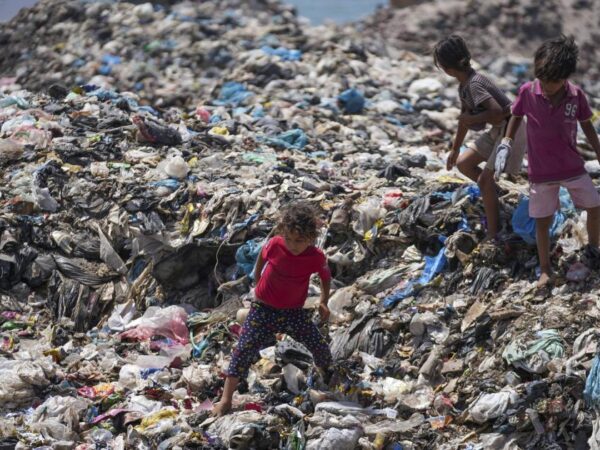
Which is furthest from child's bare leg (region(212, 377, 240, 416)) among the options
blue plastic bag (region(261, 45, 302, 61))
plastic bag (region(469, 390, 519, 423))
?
blue plastic bag (region(261, 45, 302, 61))

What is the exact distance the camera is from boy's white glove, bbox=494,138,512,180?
4805 mm

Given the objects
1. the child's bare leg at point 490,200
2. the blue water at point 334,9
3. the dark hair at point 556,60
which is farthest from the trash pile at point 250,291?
the blue water at point 334,9

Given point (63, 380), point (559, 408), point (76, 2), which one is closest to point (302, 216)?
point (559, 408)

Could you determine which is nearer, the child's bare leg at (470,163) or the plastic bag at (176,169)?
the child's bare leg at (470,163)

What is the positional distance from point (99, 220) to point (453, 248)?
265 cm

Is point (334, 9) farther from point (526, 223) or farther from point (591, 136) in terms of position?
point (591, 136)

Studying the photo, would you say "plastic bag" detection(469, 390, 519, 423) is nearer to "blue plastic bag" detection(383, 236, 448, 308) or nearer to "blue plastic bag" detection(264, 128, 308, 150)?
"blue plastic bag" detection(383, 236, 448, 308)

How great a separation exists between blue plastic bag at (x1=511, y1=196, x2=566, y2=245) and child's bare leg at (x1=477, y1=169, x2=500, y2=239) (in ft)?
0.36

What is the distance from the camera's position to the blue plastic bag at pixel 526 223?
517 cm

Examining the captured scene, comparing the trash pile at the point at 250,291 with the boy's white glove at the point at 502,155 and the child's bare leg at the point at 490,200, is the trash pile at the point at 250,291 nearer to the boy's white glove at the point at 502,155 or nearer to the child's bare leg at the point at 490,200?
the child's bare leg at the point at 490,200

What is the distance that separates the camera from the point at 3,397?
15.7 ft

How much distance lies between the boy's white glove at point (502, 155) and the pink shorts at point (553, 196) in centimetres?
20

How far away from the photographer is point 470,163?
5324mm

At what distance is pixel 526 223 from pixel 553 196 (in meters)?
0.46
